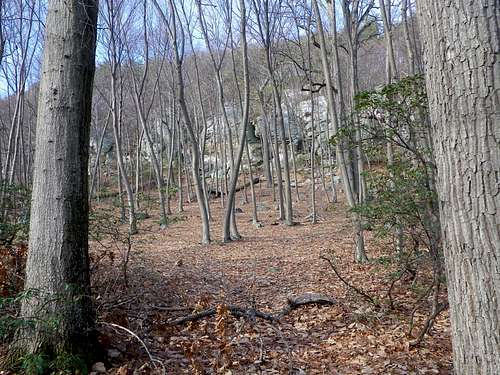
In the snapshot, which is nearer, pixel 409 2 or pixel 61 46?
pixel 61 46

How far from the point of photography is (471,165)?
68.8 inches

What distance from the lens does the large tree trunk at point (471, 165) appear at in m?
1.70

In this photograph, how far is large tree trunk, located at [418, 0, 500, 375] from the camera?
1.70m

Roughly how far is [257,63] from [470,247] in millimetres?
21034

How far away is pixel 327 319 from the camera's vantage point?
506cm

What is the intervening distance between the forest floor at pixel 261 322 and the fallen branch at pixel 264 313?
7 centimetres

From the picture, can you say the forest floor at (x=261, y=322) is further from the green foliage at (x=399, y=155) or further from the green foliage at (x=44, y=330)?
the green foliage at (x=399, y=155)

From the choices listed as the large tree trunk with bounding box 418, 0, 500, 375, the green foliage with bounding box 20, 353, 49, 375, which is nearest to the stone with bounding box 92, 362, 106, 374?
the green foliage with bounding box 20, 353, 49, 375

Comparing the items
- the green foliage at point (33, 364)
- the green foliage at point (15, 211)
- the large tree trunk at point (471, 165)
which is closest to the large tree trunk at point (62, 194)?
the green foliage at point (33, 364)

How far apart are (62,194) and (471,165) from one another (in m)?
2.81

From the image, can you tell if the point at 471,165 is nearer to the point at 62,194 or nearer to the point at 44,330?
the point at 62,194

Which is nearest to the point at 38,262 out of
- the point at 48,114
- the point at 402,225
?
the point at 48,114

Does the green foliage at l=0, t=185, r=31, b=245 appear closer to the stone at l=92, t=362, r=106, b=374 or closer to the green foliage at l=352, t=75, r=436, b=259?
the stone at l=92, t=362, r=106, b=374

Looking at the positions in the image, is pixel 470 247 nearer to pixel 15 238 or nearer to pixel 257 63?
pixel 15 238
